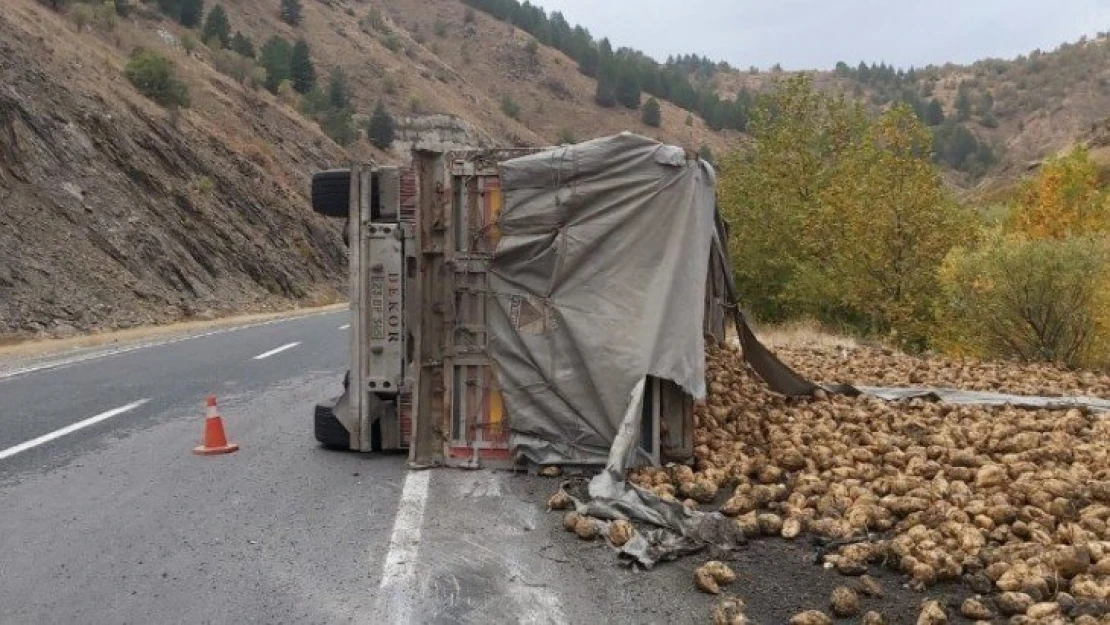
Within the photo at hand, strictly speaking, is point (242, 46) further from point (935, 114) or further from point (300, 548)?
point (935, 114)

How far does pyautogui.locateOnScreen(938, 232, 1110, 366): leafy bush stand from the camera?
459 inches

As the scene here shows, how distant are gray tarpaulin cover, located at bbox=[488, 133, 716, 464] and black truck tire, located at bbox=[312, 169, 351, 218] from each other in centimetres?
125

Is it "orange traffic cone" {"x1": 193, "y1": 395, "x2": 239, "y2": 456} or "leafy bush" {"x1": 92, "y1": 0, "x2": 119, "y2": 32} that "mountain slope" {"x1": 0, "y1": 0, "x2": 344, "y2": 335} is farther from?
"orange traffic cone" {"x1": 193, "y1": 395, "x2": 239, "y2": 456}

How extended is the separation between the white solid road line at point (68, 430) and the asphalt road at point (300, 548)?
0.13 feet

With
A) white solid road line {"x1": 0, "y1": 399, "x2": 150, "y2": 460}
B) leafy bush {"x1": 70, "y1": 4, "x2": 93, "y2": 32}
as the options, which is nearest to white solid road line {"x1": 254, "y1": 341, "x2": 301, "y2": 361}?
white solid road line {"x1": 0, "y1": 399, "x2": 150, "y2": 460}

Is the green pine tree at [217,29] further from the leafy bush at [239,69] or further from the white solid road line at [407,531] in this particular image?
the white solid road line at [407,531]

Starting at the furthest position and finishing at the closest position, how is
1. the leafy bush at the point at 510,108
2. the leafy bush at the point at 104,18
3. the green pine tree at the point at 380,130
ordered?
the leafy bush at the point at 510,108 < the green pine tree at the point at 380,130 < the leafy bush at the point at 104,18

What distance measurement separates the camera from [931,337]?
54.3ft

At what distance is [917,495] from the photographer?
4891 mm

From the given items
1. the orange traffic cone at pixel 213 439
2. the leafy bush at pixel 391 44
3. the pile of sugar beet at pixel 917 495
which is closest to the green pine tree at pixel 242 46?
the leafy bush at pixel 391 44

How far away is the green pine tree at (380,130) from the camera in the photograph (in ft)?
197

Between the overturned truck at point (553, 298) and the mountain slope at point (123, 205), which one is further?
the mountain slope at point (123, 205)

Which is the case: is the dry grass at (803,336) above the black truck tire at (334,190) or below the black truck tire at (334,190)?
below

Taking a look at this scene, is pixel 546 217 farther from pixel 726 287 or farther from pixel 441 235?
pixel 726 287
